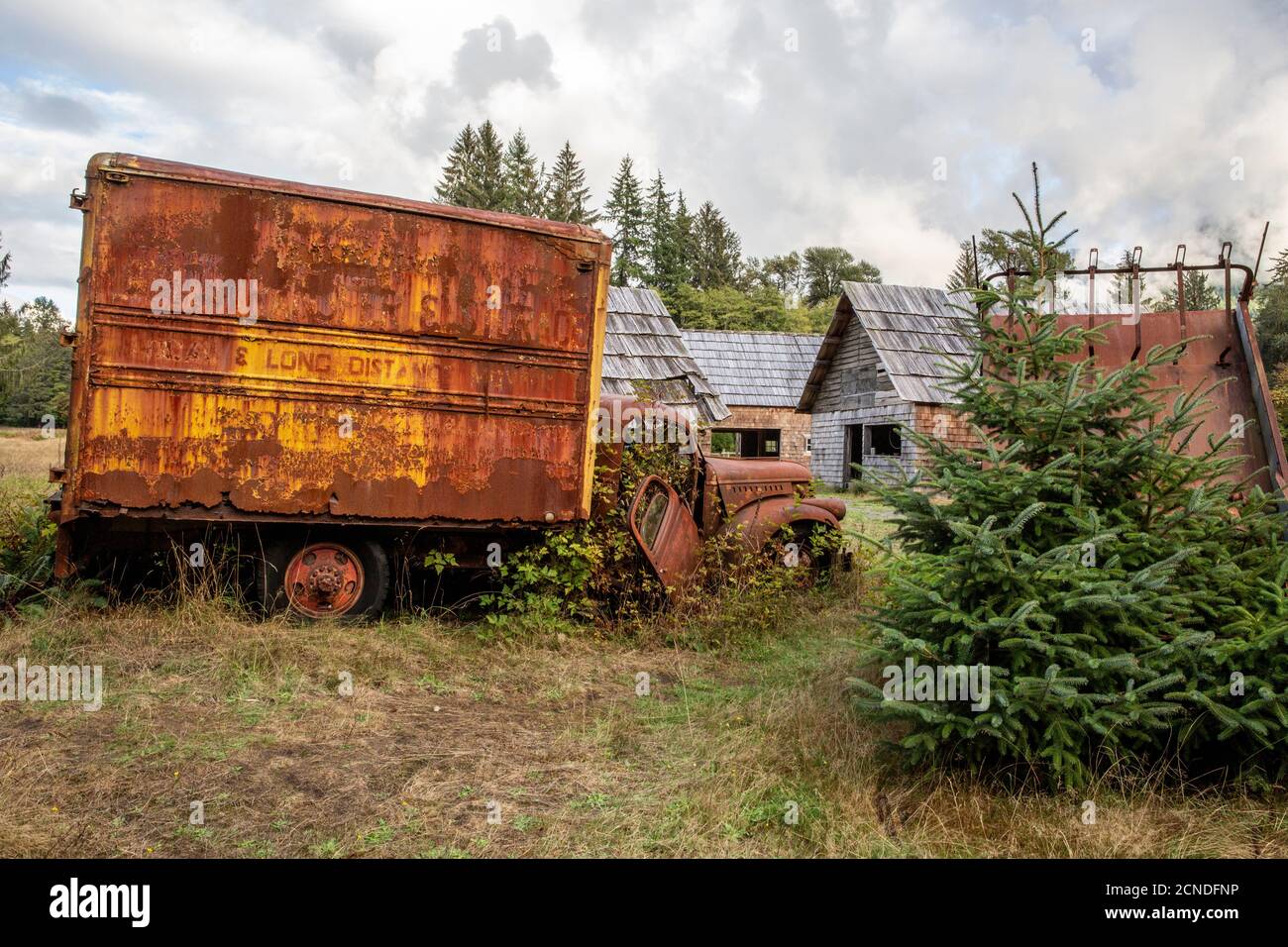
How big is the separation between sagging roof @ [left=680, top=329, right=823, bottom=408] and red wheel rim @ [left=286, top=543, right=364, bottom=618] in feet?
71.2

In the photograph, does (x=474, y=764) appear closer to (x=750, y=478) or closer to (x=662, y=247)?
(x=750, y=478)

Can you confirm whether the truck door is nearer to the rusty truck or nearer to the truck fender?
the rusty truck

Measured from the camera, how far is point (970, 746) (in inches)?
159

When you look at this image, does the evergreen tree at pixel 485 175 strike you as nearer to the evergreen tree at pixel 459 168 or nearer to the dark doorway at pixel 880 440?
the evergreen tree at pixel 459 168

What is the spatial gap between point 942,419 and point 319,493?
16.9 metres

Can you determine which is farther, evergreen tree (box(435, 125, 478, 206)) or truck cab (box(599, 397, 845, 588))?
evergreen tree (box(435, 125, 478, 206))

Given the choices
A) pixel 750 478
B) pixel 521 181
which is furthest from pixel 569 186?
pixel 750 478

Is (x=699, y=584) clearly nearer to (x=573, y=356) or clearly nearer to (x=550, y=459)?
(x=550, y=459)

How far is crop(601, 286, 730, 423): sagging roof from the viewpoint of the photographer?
65.2ft

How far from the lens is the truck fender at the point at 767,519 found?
317 inches

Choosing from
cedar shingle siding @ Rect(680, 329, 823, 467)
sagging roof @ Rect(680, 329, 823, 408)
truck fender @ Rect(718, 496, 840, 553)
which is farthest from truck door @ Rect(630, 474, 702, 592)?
sagging roof @ Rect(680, 329, 823, 408)

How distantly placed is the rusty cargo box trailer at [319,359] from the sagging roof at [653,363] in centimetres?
1185

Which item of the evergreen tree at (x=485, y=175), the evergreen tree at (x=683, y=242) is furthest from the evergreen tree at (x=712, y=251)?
the evergreen tree at (x=485, y=175)
